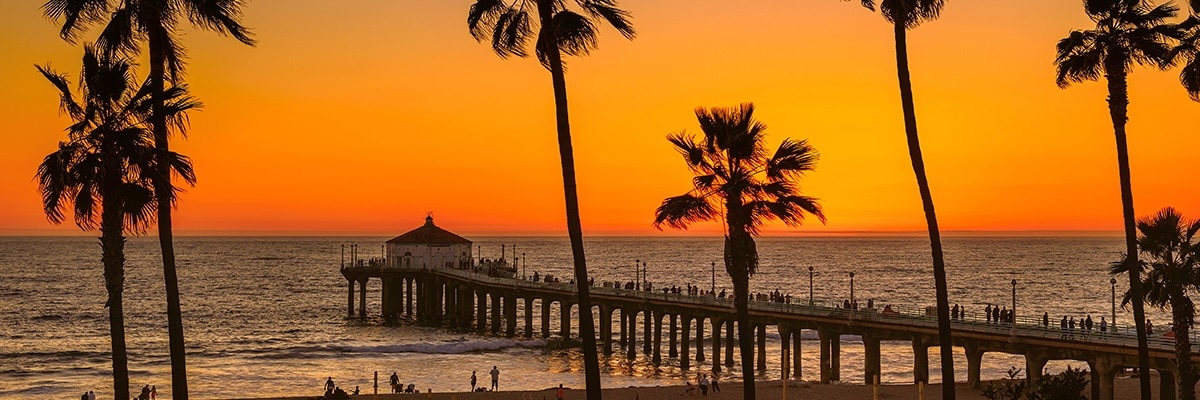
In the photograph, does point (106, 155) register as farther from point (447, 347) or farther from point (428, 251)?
point (428, 251)

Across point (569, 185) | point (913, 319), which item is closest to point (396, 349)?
point (913, 319)

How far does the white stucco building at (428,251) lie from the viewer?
91.6 meters

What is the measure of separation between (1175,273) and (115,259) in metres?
21.8

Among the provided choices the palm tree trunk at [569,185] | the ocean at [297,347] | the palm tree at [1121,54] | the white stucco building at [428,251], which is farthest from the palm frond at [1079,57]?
the white stucco building at [428,251]

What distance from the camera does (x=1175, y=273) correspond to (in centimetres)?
2645

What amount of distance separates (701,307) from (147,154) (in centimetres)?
4243

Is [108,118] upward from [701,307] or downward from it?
upward

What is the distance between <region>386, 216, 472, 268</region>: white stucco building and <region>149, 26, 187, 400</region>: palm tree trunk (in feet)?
240

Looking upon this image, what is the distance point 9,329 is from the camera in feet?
Result: 279

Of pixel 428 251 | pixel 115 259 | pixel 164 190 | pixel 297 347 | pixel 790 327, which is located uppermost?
pixel 164 190

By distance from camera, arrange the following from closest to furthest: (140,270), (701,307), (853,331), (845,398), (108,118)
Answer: (108,118), (845,398), (853,331), (701,307), (140,270)

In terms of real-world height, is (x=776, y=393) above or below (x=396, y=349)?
above

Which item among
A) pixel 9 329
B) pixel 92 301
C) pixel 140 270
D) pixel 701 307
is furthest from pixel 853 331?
pixel 140 270

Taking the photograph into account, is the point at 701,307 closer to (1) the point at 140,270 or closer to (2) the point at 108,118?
(2) the point at 108,118
